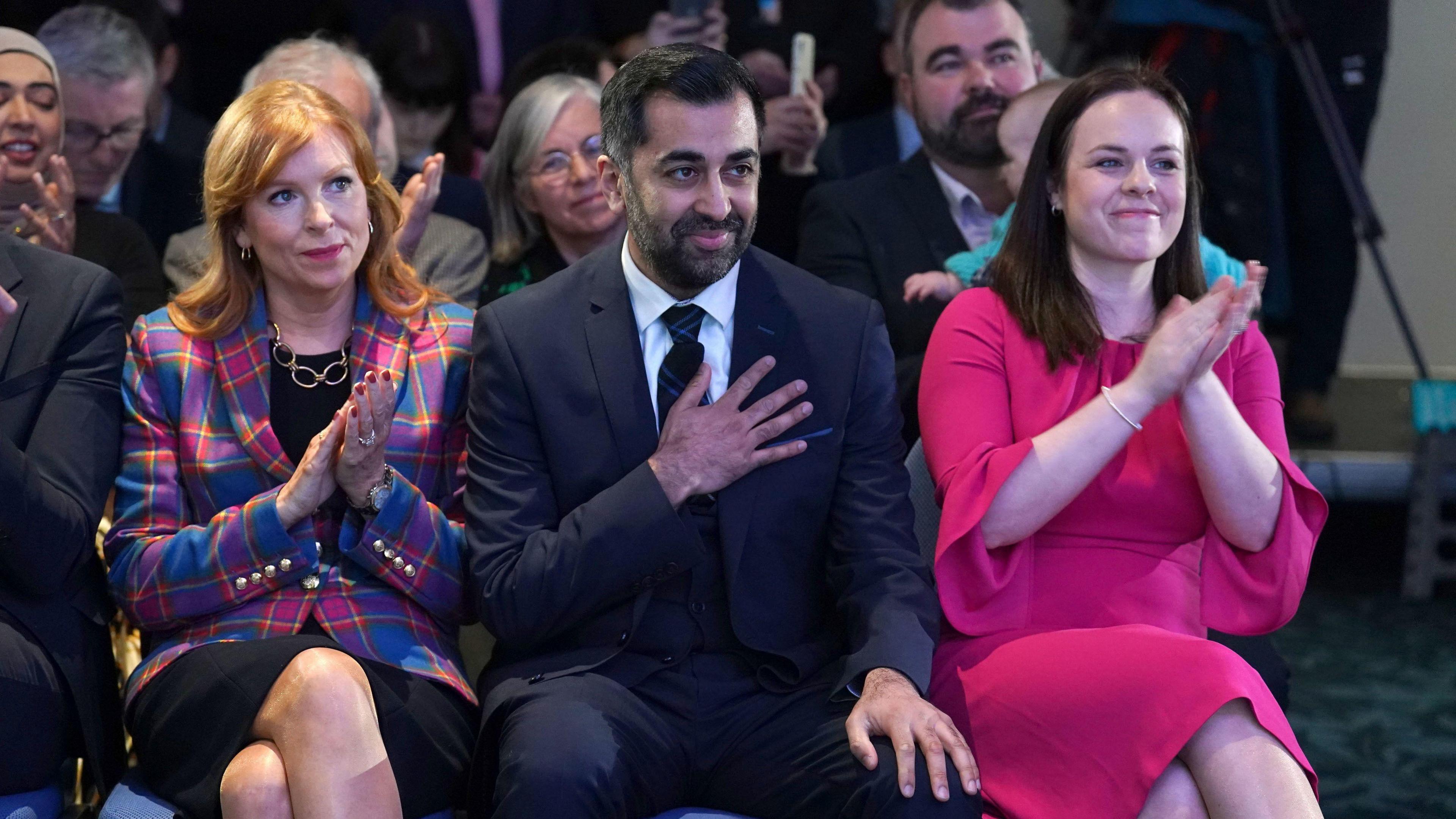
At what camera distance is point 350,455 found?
86.1 inches

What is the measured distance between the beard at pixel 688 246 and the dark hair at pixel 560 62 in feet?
5.26

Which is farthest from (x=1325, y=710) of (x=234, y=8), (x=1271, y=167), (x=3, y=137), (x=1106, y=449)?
(x=234, y=8)

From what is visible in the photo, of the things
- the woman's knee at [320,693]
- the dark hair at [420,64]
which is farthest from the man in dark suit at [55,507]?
the dark hair at [420,64]

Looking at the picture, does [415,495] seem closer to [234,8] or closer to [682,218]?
[682,218]

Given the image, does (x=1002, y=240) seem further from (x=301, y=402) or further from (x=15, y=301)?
(x=15, y=301)

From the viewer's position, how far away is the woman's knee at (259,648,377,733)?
2.05 meters

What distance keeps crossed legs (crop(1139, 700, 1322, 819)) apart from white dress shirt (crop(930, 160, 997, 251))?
60.7 inches

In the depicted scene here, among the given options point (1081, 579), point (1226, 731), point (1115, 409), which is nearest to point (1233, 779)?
point (1226, 731)

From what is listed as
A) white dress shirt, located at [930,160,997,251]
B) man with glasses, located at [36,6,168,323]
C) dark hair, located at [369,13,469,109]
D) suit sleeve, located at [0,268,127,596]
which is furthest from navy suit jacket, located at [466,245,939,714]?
dark hair, located at [369,13,469,109]

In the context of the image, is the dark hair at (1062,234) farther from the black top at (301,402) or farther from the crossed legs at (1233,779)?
the black top at (301,402)

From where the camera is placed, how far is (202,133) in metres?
4.29

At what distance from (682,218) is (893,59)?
1936 millimetres

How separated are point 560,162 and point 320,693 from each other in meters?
1.54

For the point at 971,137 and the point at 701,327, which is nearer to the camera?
the point at 701,327
